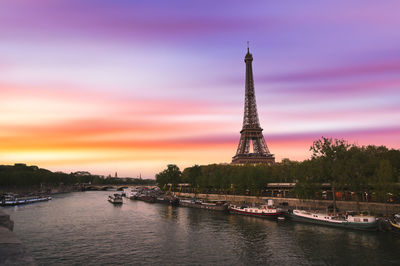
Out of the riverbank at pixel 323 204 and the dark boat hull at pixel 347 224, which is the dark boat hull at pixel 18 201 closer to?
the riverbank at pixel 323 204

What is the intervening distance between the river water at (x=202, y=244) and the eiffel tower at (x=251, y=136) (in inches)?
3280

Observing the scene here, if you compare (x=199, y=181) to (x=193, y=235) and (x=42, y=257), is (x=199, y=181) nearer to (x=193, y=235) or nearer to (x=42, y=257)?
(x=193, y=235)

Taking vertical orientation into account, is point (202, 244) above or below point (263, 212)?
below

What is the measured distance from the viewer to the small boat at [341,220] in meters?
50.2

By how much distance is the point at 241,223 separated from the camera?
6094cm

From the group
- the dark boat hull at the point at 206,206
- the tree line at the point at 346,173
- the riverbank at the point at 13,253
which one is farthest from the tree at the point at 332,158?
the riverbank at the point at 13,253

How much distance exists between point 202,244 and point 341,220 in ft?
89.0

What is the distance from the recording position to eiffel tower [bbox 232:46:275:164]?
14388cm

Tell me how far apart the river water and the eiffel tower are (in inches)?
3280

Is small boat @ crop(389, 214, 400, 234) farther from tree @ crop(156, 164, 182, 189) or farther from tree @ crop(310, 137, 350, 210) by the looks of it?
tree @ crop(156, 164, 182, 189)

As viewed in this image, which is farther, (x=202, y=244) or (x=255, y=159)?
(x=255, y=159)

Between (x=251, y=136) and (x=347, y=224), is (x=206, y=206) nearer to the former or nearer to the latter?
(x=347, y=224)

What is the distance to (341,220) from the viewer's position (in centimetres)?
5400

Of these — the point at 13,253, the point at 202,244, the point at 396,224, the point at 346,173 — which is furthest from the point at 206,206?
the point at 13,253
